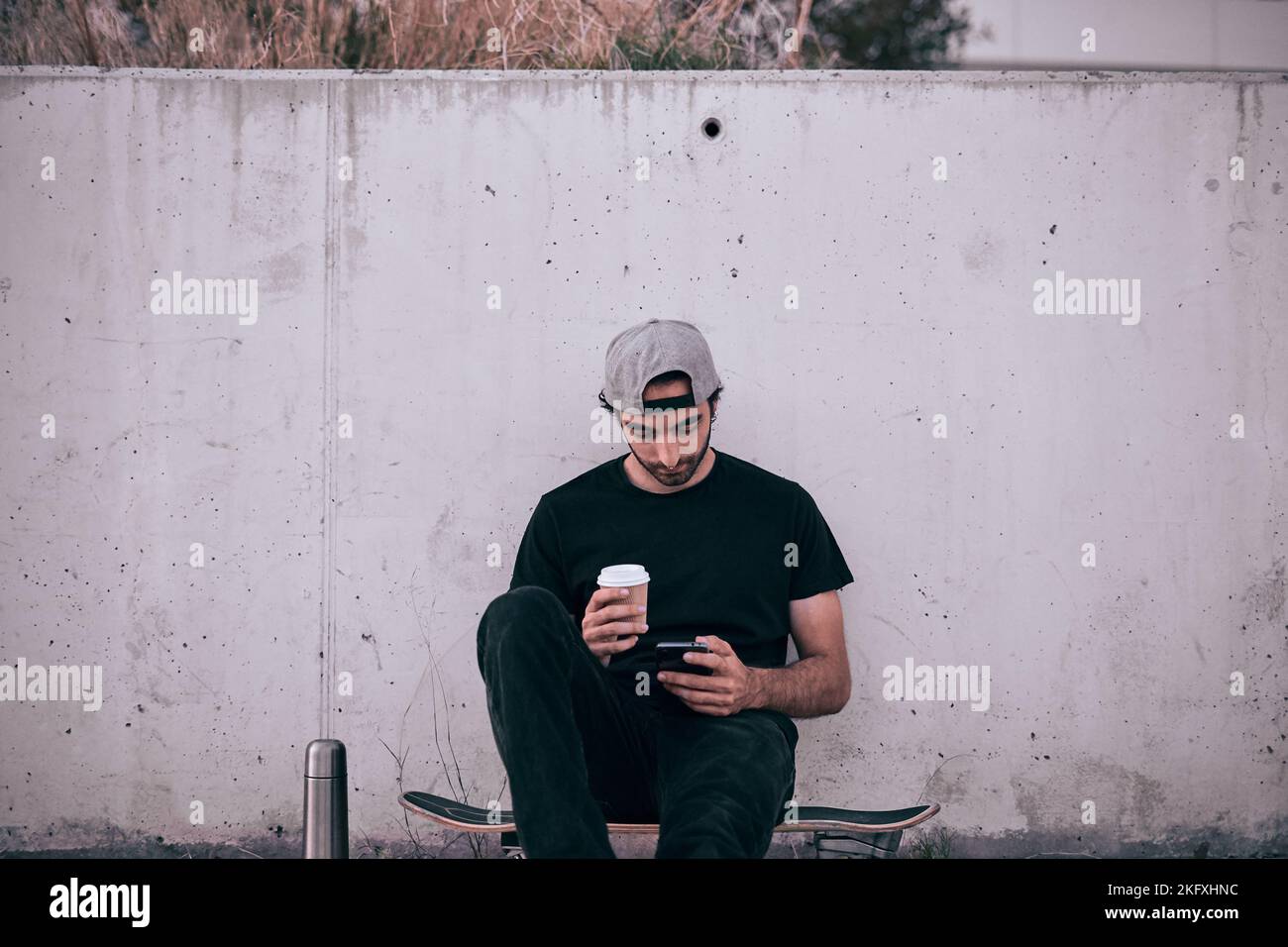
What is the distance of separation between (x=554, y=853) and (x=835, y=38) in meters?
3.37

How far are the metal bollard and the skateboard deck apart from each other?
0.19 meters

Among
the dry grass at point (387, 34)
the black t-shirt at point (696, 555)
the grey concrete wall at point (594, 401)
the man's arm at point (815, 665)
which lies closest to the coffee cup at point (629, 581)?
the black t-shirt at point (696, 555)

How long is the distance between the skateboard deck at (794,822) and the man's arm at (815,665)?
10.4 inches

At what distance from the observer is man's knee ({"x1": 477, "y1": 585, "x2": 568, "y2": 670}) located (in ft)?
7.21

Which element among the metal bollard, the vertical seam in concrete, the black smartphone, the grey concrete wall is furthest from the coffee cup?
the vertical seam in concrete

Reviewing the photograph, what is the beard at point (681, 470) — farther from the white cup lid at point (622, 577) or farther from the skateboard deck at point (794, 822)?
the skateboard deck at point (794, 822)

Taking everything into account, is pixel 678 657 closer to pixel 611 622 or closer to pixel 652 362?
pixel 611 622

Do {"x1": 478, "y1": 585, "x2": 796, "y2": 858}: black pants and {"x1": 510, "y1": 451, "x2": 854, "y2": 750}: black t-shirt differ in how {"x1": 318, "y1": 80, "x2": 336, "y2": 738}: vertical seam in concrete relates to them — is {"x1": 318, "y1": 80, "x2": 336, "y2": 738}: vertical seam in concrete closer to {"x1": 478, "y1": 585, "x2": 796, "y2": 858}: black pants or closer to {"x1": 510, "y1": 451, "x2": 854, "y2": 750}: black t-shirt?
{"x1": 510, "y1": 451, "x2": 854, "y2": 750}: black t-shirt

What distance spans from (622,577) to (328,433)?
143 cm

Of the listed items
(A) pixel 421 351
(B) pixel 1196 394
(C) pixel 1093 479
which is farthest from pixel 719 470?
(B) pixel 1196 394

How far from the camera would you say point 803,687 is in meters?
2.59

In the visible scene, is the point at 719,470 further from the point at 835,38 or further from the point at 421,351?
the point at 835,38

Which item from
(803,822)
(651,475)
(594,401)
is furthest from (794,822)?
(594,401)

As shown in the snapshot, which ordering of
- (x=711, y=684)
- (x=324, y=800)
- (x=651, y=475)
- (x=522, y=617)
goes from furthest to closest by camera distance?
(x=651, y=475) → (x=324, y=800) → (x=711, y=684) → (x=522, y=617)
